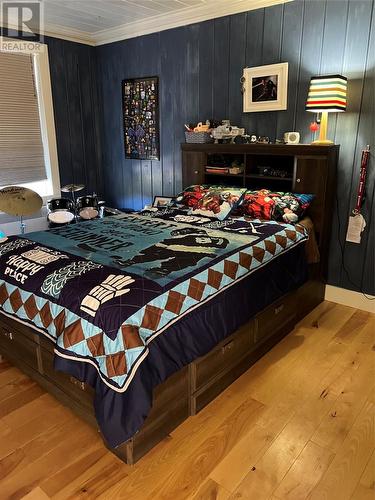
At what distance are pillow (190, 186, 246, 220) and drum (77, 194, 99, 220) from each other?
1.48m

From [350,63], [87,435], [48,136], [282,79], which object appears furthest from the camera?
[48,136]

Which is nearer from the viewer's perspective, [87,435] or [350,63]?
[87,435]

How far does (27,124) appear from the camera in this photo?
13.2 ft

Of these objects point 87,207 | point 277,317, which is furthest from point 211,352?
point 87,207

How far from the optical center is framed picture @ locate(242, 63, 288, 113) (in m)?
3.07

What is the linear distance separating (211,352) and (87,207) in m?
2.77

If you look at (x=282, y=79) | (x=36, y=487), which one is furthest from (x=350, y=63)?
(x=36, y=487)

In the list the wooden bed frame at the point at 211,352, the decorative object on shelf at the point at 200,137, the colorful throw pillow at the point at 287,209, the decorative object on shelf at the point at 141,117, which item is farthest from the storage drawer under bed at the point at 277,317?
the decorative object on shelf at the point at 141,117

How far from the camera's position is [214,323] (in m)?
1.86

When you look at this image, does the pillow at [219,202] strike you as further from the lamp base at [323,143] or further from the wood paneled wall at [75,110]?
the wood paneled wall at [75,110]

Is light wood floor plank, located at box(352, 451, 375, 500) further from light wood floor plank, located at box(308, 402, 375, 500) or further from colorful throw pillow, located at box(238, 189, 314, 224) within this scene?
colorful throw pillow, located at box(238, 189, 314, 224)

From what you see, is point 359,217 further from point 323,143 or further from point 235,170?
point 235,170

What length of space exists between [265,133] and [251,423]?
2.39m

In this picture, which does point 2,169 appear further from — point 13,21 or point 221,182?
point 221,182
